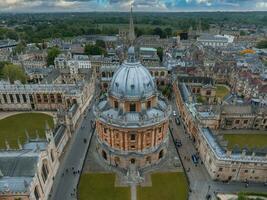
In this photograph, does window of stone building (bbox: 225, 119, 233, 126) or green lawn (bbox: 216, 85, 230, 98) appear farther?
green lawn (bbox: 216, 85, 230, 98)

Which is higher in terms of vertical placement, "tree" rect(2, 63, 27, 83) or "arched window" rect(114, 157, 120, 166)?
"tree" rect(2, 63, 27, 83)

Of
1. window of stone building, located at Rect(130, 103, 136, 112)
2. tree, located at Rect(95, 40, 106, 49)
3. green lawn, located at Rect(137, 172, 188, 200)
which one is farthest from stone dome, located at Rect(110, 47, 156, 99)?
tree, located at Rect(95, 40, 106, 49)

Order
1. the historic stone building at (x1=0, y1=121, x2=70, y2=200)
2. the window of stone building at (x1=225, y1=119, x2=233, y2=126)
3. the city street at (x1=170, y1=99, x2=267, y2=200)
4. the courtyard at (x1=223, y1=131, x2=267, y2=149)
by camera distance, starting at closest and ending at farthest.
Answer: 1. the historic stone building at (x1=0, y1=121, x2=70, y2=200)
2. the city street at (x1=170, y1=99, x2=267, y2=200)
3. the courtyard at (x1=223, y1=131, x2=267, y2=149)
4. the window of stone building at (x1=225, y1=119, x2=233, y2=126)

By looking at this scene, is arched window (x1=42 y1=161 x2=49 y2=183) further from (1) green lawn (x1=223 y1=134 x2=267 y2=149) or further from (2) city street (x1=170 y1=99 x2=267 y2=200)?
(1) green lawn (x1=223 y1=134 x2=267 y2=149)

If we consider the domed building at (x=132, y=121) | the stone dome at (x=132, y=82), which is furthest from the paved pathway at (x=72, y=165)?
the stone dome at (x=132, y=82)

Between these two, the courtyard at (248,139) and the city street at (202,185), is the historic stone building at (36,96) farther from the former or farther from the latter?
the courtyard at (248,139)

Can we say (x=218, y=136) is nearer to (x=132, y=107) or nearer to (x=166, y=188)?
(x=166, y=188)

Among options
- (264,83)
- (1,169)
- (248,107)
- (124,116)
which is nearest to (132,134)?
(124,116)

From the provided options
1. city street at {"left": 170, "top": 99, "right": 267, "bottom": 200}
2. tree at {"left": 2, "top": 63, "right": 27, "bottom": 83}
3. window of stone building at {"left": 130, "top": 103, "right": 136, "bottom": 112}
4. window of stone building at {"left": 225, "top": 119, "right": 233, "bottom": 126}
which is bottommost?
city street at {"left": 170, "top": 99, "right": 267, "bottom": 200}
